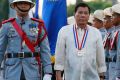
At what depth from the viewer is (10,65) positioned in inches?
408

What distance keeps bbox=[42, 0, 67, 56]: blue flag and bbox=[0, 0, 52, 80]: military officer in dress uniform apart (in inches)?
124

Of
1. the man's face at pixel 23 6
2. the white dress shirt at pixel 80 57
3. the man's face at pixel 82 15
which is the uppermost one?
the man's face at pixel 23 6

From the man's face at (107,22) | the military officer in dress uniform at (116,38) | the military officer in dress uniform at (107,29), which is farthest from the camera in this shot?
the man's face at (107,22)

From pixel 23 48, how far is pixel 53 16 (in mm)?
3571

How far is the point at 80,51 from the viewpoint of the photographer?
10.2 metres

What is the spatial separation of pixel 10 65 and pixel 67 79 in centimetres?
95

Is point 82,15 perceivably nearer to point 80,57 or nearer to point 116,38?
point 80,57

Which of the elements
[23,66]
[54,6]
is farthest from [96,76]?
[54,6]

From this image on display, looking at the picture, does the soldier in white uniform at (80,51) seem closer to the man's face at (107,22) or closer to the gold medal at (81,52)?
the gold medal at (81,52)

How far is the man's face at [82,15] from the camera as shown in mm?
10352

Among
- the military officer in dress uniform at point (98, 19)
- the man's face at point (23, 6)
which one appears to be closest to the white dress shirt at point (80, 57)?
the man's face at point (23, 6)

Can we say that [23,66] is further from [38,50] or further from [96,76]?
[96,76]

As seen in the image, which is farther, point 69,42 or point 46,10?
point 46,10

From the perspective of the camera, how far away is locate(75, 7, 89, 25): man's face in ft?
34.0
